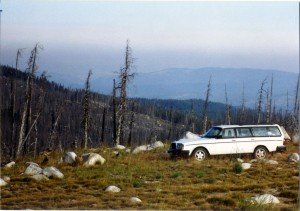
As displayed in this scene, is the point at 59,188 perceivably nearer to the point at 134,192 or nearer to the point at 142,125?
the point at 134,192

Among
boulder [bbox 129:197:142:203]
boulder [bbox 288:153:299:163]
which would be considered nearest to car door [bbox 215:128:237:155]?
boulder [bbox 288:153:299:163]

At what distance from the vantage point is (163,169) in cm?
1398

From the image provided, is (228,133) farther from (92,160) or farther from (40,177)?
(40,177)

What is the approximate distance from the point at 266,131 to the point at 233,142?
154 centimetres

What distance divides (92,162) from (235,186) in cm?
574

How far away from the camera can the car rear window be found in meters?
17.0

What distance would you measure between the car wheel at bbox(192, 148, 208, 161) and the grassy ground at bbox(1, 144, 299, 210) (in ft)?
1.75

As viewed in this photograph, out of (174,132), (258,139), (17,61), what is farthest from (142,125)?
(258,139)

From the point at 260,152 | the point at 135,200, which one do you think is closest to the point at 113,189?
the point at 135,200

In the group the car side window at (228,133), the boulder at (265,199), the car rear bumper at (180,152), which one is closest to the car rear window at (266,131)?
the car side window at (228,133)

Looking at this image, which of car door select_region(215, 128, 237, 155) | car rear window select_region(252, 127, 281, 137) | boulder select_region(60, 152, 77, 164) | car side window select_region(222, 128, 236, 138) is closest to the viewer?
boulder select_region(60, 152, 77, 164)

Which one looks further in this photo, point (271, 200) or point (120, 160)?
point (120, 160)

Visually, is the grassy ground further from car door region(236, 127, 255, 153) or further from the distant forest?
the distant forest

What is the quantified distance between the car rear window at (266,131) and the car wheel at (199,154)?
7.24ft
